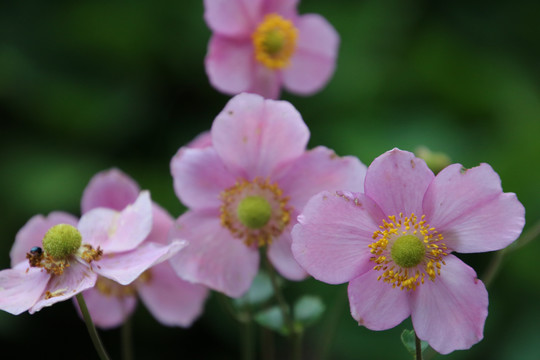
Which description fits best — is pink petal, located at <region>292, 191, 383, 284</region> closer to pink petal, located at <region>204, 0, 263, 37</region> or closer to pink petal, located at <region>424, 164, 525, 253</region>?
pink petal, located at <region>424, 164, 525, 253</region>

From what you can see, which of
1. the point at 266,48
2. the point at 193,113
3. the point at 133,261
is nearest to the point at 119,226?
the point at 133,261

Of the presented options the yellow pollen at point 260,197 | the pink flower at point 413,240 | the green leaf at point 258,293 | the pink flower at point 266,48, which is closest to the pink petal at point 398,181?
the pink flower at point 413,240

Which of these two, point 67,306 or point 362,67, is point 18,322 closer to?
point 67,306

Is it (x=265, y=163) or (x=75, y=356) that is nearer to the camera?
(x=265, y=163)

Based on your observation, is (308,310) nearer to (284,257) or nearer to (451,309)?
(284,257)

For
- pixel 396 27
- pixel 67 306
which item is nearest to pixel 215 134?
pixel 67 306

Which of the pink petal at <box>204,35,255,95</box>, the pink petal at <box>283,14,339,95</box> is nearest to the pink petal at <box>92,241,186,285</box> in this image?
the pink petal at <box>204,35,255,95</box>
